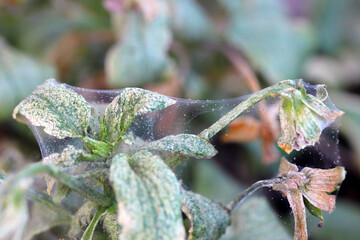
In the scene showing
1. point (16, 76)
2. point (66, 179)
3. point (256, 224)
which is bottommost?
point (256, 224)

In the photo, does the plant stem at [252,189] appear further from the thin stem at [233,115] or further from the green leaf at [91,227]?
the green leaf at [91,227]

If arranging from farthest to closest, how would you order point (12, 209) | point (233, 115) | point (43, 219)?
point (43, 219) → point (233, 115) → point (12, 209)

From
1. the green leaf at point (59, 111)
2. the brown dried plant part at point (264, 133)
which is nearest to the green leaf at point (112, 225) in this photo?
the green leaf at point (59, 111)

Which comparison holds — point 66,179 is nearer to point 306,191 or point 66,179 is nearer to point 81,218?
point 81,218

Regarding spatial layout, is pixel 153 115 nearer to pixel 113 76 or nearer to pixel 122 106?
pixel 122 106

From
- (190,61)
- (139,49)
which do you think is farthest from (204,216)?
(190,61)

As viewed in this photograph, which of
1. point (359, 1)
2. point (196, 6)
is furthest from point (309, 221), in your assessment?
point (359, 1)

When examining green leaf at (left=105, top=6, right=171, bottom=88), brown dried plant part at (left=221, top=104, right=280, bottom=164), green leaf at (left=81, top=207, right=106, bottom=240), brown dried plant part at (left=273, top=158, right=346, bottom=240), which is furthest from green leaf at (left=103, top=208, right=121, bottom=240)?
green leaf at (left=105, top=6, right=171, bottom=88)
